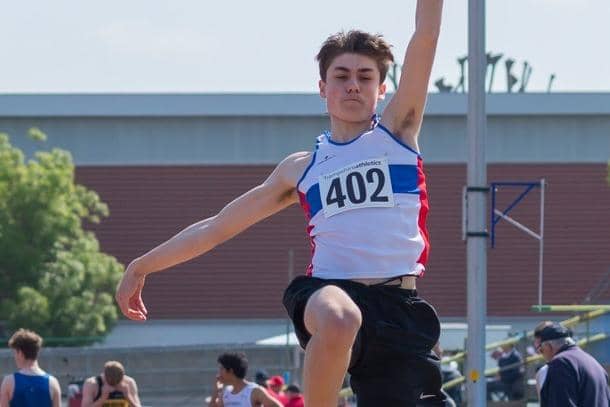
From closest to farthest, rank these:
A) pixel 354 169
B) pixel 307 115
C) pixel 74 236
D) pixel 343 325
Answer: pixel 343 325
pixel 354 169
pixel 74 236
pixel 307 115

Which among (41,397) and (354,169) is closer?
(354,169)

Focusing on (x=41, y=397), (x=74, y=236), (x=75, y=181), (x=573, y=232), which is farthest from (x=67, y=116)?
(x=41, y=397)

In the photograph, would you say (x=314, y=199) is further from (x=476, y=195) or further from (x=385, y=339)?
(x=476, y=195)

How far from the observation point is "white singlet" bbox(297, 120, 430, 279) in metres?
5.38

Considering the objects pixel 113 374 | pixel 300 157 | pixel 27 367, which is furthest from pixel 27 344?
pixel 300 157

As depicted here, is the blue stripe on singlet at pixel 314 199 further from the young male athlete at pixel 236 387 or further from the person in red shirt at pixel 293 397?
the person in red shirt at pixel 293 397

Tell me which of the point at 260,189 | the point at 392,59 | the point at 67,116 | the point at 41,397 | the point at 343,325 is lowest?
the point at 41,397

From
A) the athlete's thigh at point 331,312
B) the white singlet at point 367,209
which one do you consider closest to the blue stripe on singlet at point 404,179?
the white singlet at point 367,209

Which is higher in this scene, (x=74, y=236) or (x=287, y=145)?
(x=287, y=145)

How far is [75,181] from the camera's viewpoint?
46.0 meters

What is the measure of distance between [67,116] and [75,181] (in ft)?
6.71

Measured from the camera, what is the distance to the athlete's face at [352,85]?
5.48 m

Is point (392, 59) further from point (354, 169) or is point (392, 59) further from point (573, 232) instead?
point (573, 232)

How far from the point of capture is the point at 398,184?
544 centimetres
